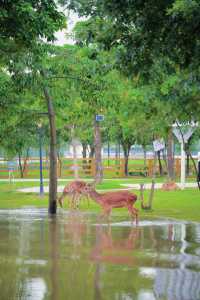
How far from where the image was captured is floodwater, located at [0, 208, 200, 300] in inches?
373

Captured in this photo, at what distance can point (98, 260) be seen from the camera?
1210 centimetres

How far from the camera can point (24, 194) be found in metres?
32.4

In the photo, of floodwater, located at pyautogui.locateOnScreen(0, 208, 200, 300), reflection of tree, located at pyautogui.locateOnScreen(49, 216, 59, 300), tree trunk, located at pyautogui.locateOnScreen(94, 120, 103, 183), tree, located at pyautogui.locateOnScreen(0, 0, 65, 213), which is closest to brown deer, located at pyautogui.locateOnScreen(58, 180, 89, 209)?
reflection of tree, located at pyautogui.locateOnScreen(49, 216, 59, 300)

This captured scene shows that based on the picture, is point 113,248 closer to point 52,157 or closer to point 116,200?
point 116,200

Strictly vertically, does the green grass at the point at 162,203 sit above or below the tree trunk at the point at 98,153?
below

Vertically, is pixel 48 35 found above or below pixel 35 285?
above

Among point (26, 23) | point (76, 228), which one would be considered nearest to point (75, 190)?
point (76, 228)

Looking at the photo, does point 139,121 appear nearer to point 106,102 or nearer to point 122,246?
point 106,102

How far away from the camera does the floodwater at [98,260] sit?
9.47 m

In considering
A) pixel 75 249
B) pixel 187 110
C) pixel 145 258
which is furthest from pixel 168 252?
pixel 187 110

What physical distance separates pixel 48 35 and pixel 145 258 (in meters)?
4.13

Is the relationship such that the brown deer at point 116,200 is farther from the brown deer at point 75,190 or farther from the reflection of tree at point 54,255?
the brown deer at point 75,190

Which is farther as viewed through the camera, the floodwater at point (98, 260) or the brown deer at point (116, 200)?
the brown deer at point (116, 200)

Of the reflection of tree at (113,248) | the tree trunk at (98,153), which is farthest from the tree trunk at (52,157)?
the tree trunk at (98,153)
